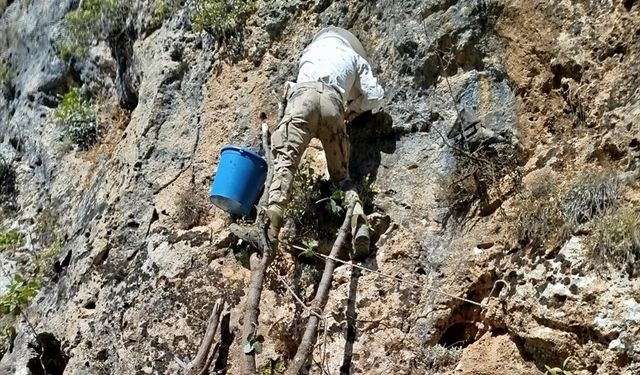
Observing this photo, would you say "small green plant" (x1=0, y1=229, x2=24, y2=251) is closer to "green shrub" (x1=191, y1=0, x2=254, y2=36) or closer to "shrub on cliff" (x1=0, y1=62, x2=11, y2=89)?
"shrub on cliff" (x1=0, y1=62, x2=11, y2=89)

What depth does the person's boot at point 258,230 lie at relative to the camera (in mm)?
5250

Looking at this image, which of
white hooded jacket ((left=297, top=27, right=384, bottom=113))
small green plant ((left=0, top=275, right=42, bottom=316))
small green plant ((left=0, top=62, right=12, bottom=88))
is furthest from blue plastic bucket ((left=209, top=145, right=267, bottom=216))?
small green plant ((left=0, top=62, right=12, bottom=88))

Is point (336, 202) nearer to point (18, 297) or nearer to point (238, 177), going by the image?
point (238, 177)

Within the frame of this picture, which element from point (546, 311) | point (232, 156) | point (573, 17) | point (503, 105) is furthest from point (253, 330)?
point (573, 17)

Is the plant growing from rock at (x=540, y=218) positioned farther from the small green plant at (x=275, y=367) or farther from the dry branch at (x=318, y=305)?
the small green plant at (x=275, y=367)

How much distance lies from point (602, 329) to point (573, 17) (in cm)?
231

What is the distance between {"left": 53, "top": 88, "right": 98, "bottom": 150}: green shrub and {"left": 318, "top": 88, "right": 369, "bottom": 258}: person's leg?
3.77 metres

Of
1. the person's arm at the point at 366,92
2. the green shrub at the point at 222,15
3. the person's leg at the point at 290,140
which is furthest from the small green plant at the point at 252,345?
the green shrub at the point at 222,15

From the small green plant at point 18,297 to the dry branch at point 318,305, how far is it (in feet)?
9.47

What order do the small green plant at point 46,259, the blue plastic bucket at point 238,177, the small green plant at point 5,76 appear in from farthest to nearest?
the small green plant at point 5,76 < the small green plant at point 46,259 < the blue plastic bucket at point 238,177

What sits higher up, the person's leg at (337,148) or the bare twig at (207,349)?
the person's leg at (337,148)

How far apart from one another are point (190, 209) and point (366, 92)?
4.81ft

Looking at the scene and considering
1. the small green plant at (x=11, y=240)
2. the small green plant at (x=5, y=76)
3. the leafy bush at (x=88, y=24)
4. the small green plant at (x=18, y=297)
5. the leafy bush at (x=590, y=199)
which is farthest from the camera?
the small green plant at (x=5, y=76)

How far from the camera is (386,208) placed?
5504 millimetres
